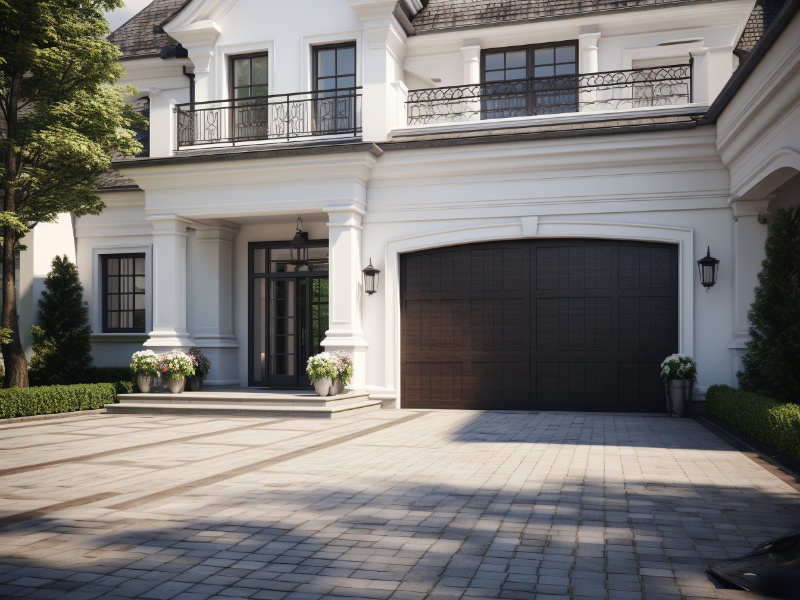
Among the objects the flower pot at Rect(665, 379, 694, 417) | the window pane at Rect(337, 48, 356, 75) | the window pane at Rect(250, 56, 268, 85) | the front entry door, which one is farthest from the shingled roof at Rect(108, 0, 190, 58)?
the flower pot at Rect(665, 379, 694, 417)

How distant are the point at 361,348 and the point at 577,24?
27.6 feet

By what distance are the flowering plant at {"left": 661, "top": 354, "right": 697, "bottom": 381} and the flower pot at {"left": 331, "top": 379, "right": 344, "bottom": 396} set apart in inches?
235

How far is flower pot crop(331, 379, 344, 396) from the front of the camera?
14906mm

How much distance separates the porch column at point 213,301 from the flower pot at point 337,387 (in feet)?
12.0

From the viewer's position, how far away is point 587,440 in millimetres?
10859

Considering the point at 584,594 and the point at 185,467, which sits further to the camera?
the point at 185,467

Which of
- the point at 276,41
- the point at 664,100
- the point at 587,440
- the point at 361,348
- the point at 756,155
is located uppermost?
the point at 276,41

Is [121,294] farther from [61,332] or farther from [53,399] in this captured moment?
[53,399]

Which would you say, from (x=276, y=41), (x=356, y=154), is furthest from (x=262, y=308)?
(x=276, y=41)

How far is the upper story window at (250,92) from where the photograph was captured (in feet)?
56.9

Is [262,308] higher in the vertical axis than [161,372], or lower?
higher

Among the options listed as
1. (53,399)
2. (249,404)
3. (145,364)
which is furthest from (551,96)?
(53,399)

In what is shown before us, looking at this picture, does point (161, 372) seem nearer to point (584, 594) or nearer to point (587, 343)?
point (587, 343)

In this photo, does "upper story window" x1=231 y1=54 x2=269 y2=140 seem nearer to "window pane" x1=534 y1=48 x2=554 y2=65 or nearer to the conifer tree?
the conifer tree
